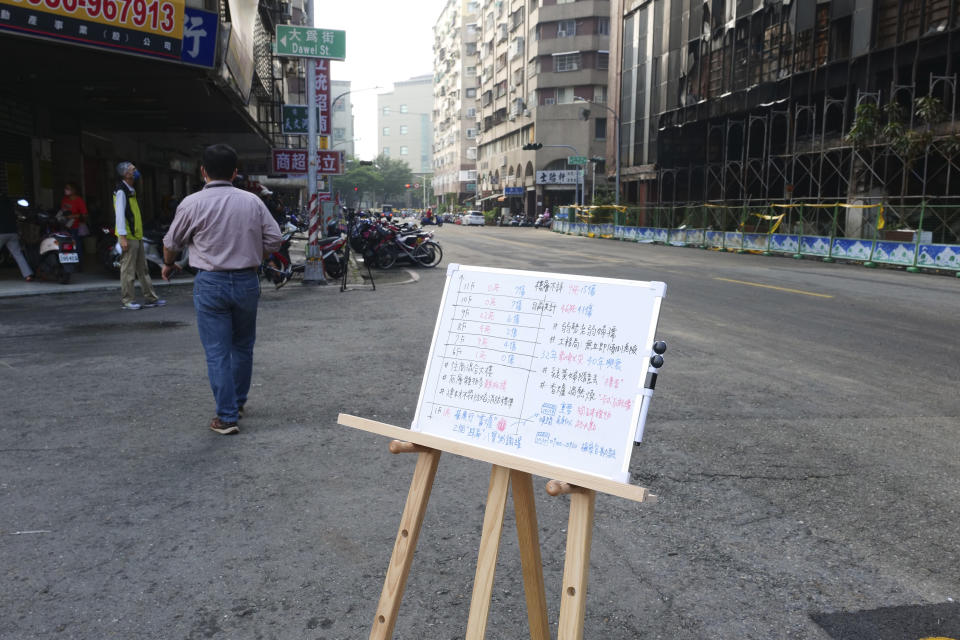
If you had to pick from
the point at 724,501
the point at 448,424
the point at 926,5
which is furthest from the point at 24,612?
the point at 926,5

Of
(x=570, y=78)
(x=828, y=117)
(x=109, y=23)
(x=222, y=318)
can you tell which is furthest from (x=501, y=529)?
(x=570, y=78)

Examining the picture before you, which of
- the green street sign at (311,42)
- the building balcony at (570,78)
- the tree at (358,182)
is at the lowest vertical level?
the green street sign at (311,42)

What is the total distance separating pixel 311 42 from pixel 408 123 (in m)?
165

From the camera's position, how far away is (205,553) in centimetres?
368

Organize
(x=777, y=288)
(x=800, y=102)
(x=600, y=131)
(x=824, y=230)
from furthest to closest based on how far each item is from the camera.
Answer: (x=600, y=131)
(x=800, y=102)
(x=824, y=230)
(x=777, y=288)

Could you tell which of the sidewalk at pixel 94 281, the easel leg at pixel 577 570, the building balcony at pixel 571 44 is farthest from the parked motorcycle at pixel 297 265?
the building balcony at pixel 571 44

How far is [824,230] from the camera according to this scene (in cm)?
2550

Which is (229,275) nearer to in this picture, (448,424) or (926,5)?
(448,424)

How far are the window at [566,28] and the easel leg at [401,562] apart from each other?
7745 cm

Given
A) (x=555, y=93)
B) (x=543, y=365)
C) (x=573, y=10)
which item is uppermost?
(x=573, y=10)

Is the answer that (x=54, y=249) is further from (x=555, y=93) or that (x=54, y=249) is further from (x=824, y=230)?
(x=555, y=93)

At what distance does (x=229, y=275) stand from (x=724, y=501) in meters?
3.39

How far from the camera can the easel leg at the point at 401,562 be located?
2617 mm

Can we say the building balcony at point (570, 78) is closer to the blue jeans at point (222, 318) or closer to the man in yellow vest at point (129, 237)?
the man in yellow vest at point (129, 237)
